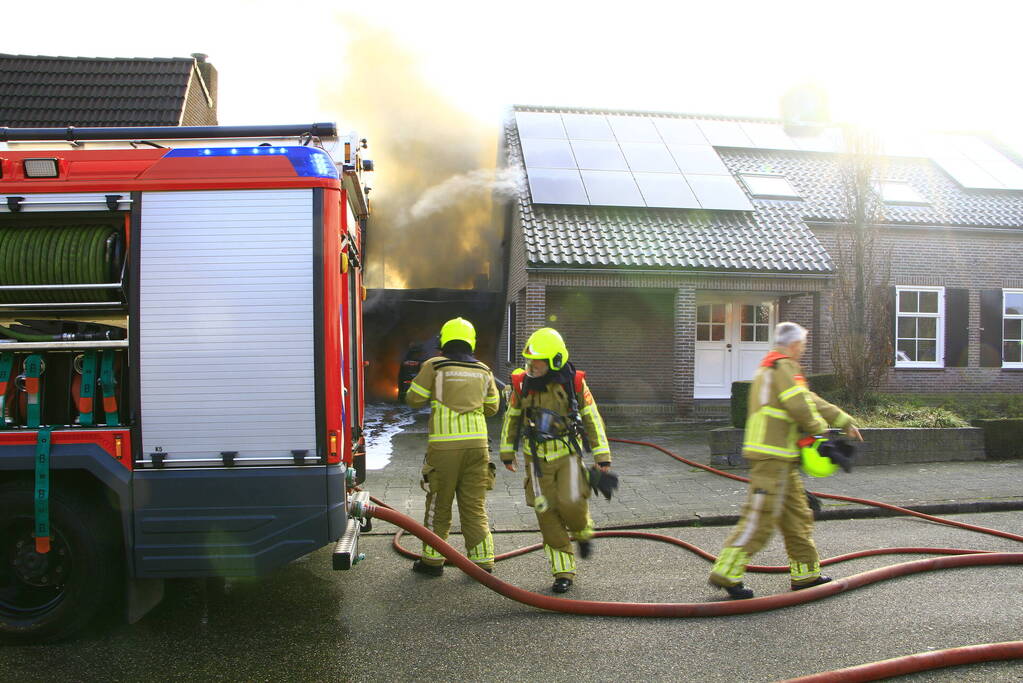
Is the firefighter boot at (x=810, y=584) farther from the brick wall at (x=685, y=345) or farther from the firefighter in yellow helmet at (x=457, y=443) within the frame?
the brick wall at (x=685, y=345)

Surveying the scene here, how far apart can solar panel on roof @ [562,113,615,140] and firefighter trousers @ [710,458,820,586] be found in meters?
12.7

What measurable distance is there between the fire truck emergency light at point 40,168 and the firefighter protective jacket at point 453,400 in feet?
7.40

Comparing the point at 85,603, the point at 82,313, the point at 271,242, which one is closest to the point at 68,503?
the point at 85,603

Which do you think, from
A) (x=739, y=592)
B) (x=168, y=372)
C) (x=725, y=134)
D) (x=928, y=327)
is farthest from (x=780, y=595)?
(x=725, y=134)

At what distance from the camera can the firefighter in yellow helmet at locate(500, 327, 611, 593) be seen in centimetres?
457

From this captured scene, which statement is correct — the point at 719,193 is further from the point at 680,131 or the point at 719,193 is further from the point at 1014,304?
the point at 1014,304

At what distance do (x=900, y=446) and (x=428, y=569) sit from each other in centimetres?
610

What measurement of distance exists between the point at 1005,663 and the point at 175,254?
426cm

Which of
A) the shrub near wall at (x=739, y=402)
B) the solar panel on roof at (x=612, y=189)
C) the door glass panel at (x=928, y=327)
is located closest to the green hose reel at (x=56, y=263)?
the shrub near wall at (x=739, y=402)

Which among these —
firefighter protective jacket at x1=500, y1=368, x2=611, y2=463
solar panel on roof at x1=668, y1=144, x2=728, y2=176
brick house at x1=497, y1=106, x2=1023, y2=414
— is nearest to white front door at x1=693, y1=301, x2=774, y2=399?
brick house at x1=497, y1=106, x2=1023, y2=414

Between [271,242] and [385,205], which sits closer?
[271,242]

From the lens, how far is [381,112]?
57.2 ft

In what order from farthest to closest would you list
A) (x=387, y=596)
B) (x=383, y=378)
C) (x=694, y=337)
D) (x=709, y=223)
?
(x=383, y=378), (x=709, y=223), (x=694, y=337), (x=387, y=596)

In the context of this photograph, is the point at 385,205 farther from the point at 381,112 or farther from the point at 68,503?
the point at 68,503
